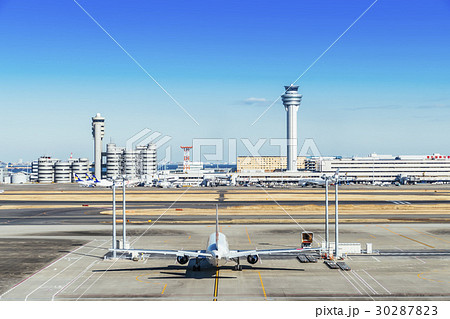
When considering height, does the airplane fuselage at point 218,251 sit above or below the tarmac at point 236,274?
above

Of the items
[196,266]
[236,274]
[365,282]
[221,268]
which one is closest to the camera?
[365,282]

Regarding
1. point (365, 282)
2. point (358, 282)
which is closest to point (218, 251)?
point (358, 282)

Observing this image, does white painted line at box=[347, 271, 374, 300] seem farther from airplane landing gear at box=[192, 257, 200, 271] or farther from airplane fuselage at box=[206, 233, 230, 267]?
airplane landing gear at box=[192, 257, 200, 271]

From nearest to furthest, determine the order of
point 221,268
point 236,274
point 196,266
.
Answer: point 236,274, point 196,266, point 221,268

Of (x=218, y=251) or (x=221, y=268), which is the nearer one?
(x=218, y=251)

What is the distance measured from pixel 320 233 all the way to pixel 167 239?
27204mm

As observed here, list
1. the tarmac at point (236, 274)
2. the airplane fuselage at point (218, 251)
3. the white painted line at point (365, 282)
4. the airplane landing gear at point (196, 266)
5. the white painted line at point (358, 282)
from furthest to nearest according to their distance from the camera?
the airplane landing gear at point (196, 266) < the airplane fuselage at point (218, 251) < the white painted line at point (365, 282) < the white painted line at point (358, 282) < the tarmac at point (236, 274)

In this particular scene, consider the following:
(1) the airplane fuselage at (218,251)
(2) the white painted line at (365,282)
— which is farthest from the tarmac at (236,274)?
(1) the airplane fuselage at (218,251)

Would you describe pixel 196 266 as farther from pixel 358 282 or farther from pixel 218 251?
pixel 358 282

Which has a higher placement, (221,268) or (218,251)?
(218,251)

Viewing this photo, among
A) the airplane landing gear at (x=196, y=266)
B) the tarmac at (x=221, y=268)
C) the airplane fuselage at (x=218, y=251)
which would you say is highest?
the airplane fuselage at (x=218, y=251)

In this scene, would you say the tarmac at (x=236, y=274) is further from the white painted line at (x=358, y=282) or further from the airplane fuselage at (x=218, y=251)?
the airplane fuselage at (x=218, y=251)
